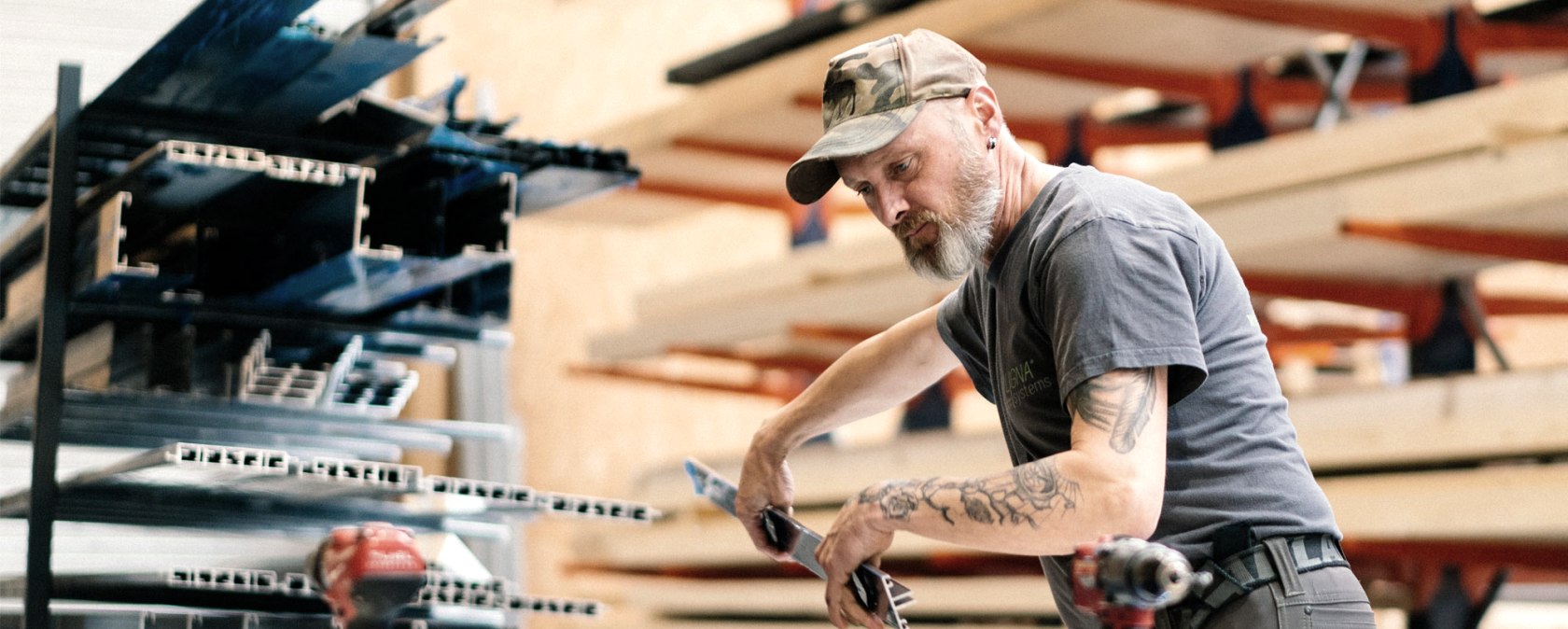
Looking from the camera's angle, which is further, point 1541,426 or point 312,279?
point 1541,426

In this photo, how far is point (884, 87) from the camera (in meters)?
1.83

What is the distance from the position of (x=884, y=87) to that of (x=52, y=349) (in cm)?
143

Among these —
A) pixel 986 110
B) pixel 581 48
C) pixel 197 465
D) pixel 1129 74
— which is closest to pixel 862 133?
pixel 986 110

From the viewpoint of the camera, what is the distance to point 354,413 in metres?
3.07

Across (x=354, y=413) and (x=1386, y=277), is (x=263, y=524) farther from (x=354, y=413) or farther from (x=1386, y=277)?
(x=1386, y=277)

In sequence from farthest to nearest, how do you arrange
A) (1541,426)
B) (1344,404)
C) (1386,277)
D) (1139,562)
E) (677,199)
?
(677,199)
(1386,277)
(1344,404)
(1541,426)
(1139,562)

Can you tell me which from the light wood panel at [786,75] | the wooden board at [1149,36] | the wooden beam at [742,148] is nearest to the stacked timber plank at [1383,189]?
the wooden board at [1149,36]

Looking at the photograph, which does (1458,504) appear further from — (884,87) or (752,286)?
(752,286)

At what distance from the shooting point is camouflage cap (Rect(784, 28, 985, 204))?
182cm

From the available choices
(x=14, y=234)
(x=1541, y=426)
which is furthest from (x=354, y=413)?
(x=1541, y=426)

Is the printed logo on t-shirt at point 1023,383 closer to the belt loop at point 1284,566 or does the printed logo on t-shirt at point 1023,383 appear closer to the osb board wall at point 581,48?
the belt loop at point 1284,566

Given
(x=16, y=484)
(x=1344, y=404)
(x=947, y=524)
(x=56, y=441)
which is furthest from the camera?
(x=1344, y=404)

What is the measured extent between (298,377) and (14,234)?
21.8 inches

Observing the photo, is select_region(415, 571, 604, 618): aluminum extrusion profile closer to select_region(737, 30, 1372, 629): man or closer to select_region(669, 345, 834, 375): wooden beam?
select_region(737, 30, 1372, 629): man
